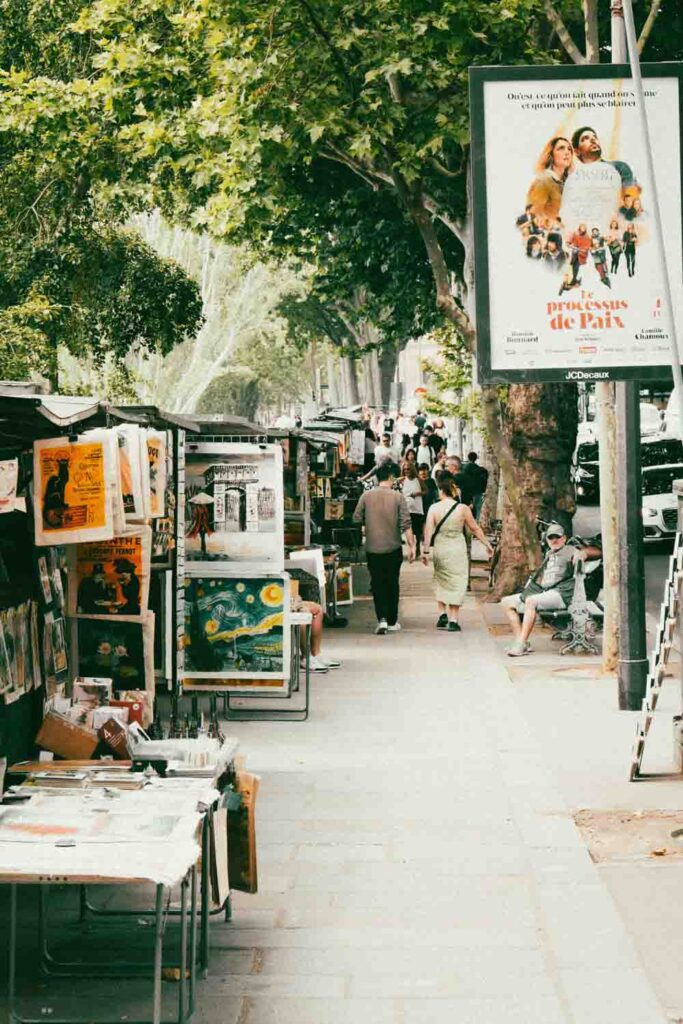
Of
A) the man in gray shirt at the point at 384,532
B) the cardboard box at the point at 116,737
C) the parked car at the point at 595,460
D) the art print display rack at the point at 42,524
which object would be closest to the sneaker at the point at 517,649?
the man in gray shirt at the point at 384,532

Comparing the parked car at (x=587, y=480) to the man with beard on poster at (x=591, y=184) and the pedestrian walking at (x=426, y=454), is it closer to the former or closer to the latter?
the pedestrian walking at (x=426, y=454)

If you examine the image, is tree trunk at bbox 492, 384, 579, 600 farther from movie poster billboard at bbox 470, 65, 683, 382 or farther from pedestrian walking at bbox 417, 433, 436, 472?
pedestrian walking at bbox 417, 433, 436, 472

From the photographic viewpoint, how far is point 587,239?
1060cm

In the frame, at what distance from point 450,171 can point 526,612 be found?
7182 mm

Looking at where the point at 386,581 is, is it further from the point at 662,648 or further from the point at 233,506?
the point at 662,648

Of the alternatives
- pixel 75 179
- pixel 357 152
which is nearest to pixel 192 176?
pixel 75 179

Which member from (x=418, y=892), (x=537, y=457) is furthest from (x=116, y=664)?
(x=537, y=457)

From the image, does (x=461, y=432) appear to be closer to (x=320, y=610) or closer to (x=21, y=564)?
(x=320, y=610)

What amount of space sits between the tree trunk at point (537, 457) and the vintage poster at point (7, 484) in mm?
12558

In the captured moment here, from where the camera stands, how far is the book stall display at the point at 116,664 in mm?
5348

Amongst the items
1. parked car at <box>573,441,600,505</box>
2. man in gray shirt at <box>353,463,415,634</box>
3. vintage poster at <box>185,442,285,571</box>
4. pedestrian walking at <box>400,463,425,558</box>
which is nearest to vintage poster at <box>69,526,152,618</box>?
vintage poster at <box>185,442,285,571</box>

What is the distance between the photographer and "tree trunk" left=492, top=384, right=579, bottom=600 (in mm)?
19375

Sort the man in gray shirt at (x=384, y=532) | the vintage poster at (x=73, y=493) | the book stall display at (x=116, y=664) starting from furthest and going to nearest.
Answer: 1. the man in gray shirt at (x=384, y=532)
2. the vintage poster at (x=73, y=493)
3. the book stall display at (x=116, y=664)

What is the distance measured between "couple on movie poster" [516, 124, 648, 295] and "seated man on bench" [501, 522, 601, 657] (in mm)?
4678
